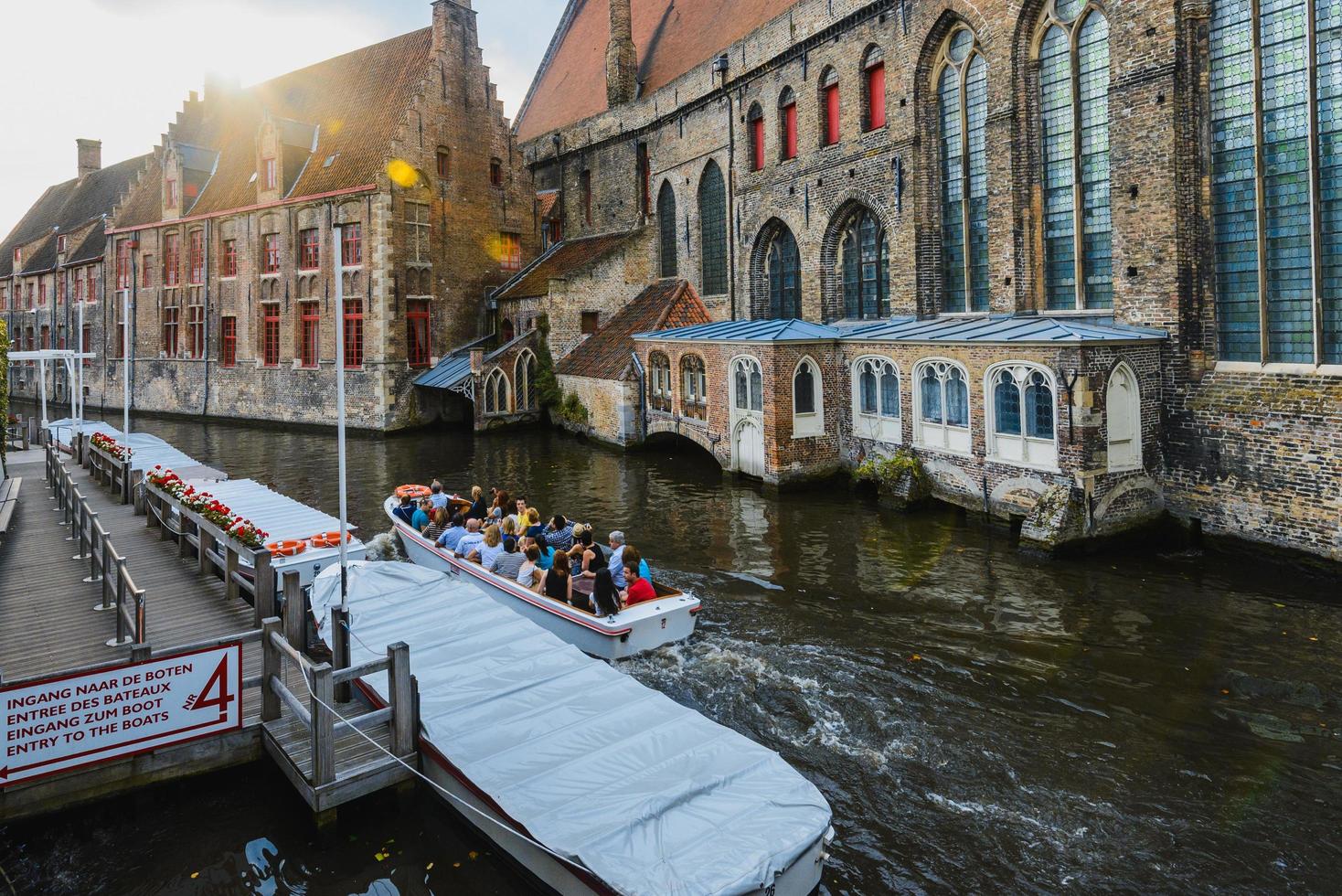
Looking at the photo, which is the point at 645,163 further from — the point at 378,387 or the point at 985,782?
the point at 985,782

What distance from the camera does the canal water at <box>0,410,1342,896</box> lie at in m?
5.97

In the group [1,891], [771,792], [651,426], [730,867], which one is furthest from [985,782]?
[651,426]

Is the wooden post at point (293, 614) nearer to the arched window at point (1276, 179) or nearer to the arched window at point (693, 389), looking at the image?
the arched window at point (1276, 179)

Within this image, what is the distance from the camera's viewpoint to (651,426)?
76.7 feet

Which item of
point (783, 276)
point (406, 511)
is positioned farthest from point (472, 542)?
point (783, 276)

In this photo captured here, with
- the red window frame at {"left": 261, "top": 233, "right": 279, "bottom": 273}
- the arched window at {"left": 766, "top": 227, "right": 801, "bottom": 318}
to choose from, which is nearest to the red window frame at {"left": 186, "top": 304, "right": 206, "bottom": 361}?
the red window frame at {"left": 261, "top": 233, "right": 279, "bottom": 273}

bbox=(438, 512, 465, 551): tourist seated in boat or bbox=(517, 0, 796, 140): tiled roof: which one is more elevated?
bbox=(517, 0, 796, 140): tiled roof

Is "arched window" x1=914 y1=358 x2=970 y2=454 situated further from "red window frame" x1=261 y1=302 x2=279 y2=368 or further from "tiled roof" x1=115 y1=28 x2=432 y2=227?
"red window frame" x1=261 y1=302 x2=279 y2=368

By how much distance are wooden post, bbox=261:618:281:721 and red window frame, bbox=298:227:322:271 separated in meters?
26.3

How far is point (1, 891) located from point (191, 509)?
638 centimetres

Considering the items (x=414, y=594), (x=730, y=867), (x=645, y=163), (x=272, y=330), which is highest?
(x=645, y=163)

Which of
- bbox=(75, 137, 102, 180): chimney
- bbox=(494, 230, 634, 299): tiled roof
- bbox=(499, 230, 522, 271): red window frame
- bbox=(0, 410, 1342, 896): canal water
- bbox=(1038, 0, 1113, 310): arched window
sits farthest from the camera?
bbox=(75, 137, 102, 180): chimney

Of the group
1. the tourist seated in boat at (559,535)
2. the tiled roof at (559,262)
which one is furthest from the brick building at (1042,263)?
the tourist seated in boat at (559,535)

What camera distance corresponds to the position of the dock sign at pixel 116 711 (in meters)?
6.04
